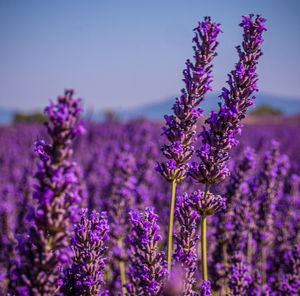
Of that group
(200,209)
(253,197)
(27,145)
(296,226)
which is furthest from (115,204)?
(27,145)

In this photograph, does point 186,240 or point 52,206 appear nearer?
point 52,206

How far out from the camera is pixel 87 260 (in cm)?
172

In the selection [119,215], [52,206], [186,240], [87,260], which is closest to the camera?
[52,206]

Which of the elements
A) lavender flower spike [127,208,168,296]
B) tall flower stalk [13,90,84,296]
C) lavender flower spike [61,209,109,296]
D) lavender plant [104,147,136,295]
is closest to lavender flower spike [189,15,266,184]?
lavender flower spike [127,208,168,296]

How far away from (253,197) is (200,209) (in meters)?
1.98

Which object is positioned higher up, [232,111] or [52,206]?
[232,111]

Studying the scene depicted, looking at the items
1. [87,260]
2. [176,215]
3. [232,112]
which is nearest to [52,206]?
[87,260]

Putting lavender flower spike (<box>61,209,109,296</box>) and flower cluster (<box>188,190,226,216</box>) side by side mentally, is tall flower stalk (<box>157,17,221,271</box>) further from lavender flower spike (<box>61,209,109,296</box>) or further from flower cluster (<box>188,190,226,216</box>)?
lavender flower spike (<box>61,209,109,296</box>)

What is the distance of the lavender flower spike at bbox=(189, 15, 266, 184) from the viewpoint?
6.36 feet

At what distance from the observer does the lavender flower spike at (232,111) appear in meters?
1.94

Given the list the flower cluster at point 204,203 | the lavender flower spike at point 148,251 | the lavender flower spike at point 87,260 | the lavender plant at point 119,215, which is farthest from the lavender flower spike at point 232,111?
the lavender plant at point 119,215

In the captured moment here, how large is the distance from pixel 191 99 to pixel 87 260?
105cm

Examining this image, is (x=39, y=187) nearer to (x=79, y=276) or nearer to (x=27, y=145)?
(x=79, y=276)

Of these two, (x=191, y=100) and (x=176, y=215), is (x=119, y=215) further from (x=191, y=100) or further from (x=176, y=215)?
(x=191, y=100)
